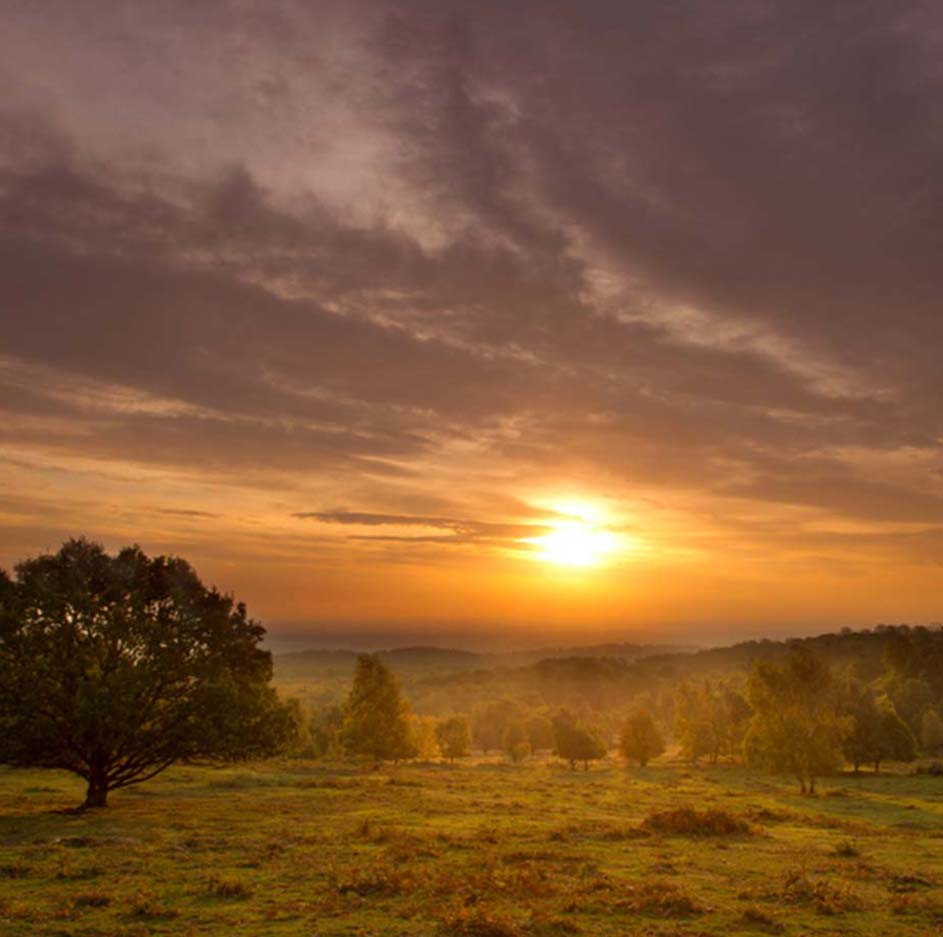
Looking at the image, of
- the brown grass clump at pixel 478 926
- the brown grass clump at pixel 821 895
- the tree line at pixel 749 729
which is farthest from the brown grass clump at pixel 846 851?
the tree line at pixel 749 729

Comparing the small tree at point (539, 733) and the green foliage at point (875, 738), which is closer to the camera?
the green foliage at point (875, 738)

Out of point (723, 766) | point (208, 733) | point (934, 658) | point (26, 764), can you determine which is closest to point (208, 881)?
point (208, 733)

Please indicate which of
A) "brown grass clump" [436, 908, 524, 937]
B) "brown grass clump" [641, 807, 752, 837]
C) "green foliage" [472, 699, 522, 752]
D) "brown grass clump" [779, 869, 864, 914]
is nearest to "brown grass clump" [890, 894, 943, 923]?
"brown grass clump" [779, 869, 864, 914]

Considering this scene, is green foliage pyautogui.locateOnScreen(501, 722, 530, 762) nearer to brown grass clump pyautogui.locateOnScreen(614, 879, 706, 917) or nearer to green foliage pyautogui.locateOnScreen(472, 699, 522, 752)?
green foliage pyautogui.locateOnScreen(472, 699, 522, 752)

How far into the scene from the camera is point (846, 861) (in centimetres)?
A: 3077

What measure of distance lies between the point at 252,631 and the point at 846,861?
112 ft

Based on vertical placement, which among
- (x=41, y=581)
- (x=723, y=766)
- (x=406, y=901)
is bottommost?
(x=723, y=766)

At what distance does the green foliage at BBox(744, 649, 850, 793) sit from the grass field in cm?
2125

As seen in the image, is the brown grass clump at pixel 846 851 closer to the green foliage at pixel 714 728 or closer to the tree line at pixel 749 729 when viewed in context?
the tree line at pixel 749 729

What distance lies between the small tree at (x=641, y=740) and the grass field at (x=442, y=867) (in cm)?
5961

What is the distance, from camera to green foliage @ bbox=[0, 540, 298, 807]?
38.8 meters

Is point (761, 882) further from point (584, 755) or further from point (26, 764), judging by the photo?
point (584, 755)

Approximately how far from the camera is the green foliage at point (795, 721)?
75.4m

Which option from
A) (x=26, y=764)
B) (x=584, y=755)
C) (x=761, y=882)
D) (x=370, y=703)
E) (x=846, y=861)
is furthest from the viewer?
(x=584, y=755)
